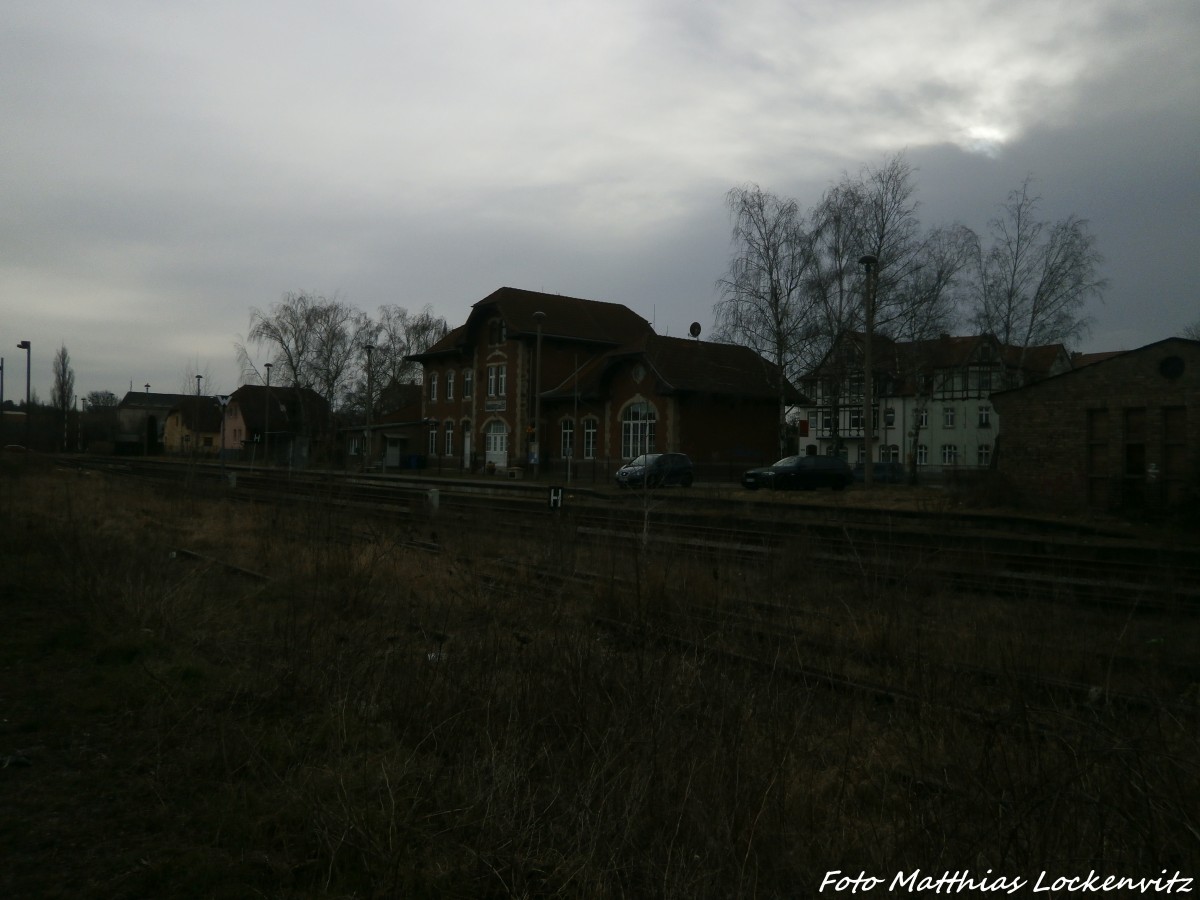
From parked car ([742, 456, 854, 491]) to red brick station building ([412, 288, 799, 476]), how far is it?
1015 cm

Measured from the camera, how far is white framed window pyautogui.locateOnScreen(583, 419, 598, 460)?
52.6m

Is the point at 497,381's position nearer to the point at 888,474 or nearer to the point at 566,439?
the point at 566,439

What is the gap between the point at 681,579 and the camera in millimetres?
9531

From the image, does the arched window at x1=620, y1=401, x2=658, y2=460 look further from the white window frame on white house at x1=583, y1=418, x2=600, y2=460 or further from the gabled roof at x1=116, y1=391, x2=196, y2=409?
the gabled roof at x1=116, y1=391, x2=196, y2=409

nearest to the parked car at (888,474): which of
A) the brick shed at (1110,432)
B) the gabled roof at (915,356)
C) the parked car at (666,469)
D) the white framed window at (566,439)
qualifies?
the gabled roof at (915,356)

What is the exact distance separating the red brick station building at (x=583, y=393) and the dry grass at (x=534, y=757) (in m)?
33.8

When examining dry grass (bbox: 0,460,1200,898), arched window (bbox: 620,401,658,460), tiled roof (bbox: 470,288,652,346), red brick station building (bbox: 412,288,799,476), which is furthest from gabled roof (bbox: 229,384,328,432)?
dry grass (bbox: 0,460,1200,898)

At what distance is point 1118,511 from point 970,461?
5024 centimetres

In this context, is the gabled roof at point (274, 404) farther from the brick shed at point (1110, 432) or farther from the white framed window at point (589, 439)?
the brick shed at point (1110, 432)

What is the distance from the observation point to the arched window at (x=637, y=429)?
4862cm

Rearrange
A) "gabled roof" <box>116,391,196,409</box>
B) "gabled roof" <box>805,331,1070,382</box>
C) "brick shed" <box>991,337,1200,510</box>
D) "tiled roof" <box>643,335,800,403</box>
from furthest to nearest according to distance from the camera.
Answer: "gabled roof" <box>116,391,196,409</box> < "tiled roof" <box>643,335,800,403</box> < "gabled roof" <box>805,331,1070,382</box> < "brick shed" <box>991,337,1200,510</box>

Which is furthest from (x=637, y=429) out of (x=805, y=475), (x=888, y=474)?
(x=805, y=475)

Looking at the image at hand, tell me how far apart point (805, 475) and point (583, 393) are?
18.4 metres

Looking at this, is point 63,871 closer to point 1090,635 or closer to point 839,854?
point 839,854
